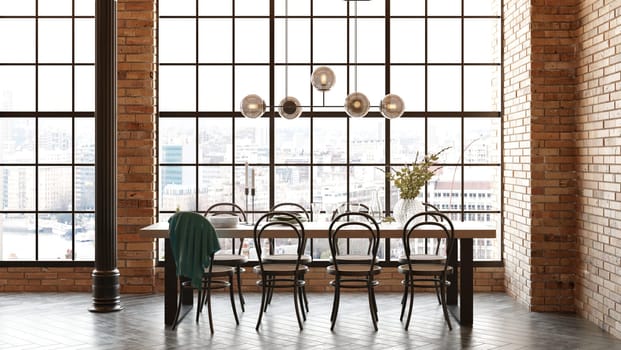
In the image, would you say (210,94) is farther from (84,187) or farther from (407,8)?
(407,8)

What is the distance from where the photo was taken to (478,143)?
8836mm

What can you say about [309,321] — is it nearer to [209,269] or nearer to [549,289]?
[209,269]

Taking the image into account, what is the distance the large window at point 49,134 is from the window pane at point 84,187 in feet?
0.04

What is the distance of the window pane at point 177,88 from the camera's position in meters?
8.79

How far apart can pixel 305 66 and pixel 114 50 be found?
213 cm

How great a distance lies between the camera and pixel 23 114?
8812 millimetres

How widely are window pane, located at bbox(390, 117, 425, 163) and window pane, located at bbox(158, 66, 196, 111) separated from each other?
2183 mm

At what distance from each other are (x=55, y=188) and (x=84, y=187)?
308 mm

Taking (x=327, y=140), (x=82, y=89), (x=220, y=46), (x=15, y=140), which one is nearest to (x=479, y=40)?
(x=327, y=140)

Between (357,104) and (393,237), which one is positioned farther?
(357,104)

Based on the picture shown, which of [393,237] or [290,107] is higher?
[290,107]

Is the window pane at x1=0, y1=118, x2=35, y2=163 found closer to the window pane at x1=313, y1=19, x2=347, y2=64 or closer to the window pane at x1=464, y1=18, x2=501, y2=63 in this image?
the window pane at x1=313, y1=19, x2=347, y2=64

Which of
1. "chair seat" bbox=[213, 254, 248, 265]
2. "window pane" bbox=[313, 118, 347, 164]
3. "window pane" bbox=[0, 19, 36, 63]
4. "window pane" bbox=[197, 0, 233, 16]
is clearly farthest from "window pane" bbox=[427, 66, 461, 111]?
"window pane" bbox=[0, 19, 36, 63]

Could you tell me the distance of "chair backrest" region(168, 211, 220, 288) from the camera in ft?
21.5
